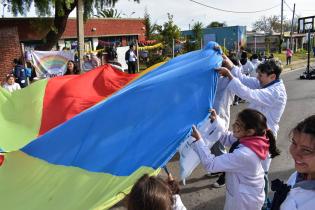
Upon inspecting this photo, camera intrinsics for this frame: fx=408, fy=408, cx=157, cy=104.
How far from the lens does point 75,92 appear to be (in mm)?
5781

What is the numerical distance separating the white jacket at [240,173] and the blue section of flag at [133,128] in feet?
1.16

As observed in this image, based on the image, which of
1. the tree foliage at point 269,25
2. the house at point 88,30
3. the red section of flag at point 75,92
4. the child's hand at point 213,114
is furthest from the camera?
the tree foliage at point 269,25

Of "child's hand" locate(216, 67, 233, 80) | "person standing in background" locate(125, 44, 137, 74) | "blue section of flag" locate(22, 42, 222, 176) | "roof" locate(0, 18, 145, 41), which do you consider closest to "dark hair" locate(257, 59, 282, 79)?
"child's hand" locate(216, 67, 233, 80)

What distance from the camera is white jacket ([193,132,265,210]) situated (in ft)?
10.7

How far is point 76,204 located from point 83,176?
0.79 feet

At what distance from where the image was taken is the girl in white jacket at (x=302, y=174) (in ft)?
5.89

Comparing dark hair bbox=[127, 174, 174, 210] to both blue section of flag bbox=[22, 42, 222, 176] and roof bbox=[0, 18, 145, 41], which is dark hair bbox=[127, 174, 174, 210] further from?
roof bbox=[0, 18, 145, 41]

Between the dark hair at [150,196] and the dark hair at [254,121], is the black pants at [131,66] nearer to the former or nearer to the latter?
the dark hair at [254,121]

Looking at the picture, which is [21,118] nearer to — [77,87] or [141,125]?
[77,87]

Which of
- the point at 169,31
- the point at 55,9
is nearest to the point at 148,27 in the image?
the point at 169,31

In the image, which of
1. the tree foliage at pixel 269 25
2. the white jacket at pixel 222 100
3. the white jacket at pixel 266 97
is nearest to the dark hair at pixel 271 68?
the white jacket at pixel 266 97

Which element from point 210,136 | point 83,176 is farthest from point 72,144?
point 210,136

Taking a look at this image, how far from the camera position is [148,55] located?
25141mm

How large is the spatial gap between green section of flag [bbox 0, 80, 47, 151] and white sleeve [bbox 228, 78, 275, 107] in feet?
8.50
